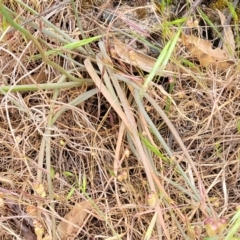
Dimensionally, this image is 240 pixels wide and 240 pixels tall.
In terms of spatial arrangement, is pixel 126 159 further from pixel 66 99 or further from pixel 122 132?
pixel 66 99

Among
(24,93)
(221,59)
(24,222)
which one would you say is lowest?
(24,222)

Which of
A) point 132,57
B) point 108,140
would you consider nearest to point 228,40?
point 132,57

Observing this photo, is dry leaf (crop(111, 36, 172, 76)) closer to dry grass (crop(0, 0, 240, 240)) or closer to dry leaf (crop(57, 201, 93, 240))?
dry grass (crop(0, 0, 240, 240))

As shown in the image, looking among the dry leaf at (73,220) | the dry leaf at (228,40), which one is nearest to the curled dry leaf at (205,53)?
the dry leaf at (228,40)

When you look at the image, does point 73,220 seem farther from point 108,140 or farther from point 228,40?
point 228,40

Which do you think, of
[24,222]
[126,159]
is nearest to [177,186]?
[126,159]
